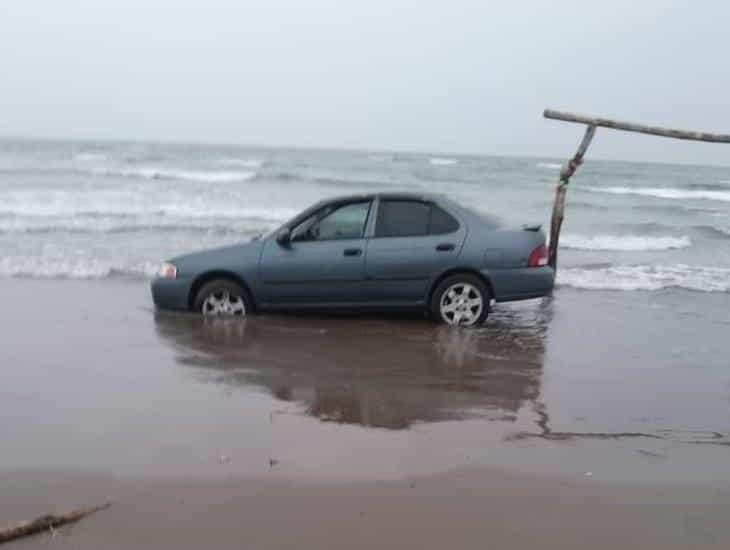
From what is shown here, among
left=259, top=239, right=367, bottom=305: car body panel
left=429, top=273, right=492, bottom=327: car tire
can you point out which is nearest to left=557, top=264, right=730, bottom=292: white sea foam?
left=429, top=273, right=492, bottom=327: car tire

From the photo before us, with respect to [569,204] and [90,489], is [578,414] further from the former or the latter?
[569,204]

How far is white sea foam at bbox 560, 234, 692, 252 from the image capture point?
53.1 feet

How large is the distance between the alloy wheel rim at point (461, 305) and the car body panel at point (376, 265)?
169 millimetres

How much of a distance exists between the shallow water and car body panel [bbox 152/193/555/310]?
13.1 inches

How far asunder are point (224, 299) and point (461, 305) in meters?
2.58

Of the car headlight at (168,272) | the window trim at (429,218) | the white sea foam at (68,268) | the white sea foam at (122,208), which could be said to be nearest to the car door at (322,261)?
the window trim at (429,218)

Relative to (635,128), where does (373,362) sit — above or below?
below

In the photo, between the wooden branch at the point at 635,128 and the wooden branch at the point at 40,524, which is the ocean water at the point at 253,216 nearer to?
the wooden branch at the point at 635,128

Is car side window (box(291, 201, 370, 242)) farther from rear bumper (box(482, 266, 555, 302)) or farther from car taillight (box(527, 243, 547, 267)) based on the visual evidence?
car taillight (box(527, 243, 547, 267))

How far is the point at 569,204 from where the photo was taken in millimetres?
26312

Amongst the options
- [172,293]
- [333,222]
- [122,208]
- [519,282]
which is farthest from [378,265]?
[122,208]

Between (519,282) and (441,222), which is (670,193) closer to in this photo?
(519,282)

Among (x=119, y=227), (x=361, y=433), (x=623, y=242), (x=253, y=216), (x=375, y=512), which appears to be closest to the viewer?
(x=375, y=512)

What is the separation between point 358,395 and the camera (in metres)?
5.66
